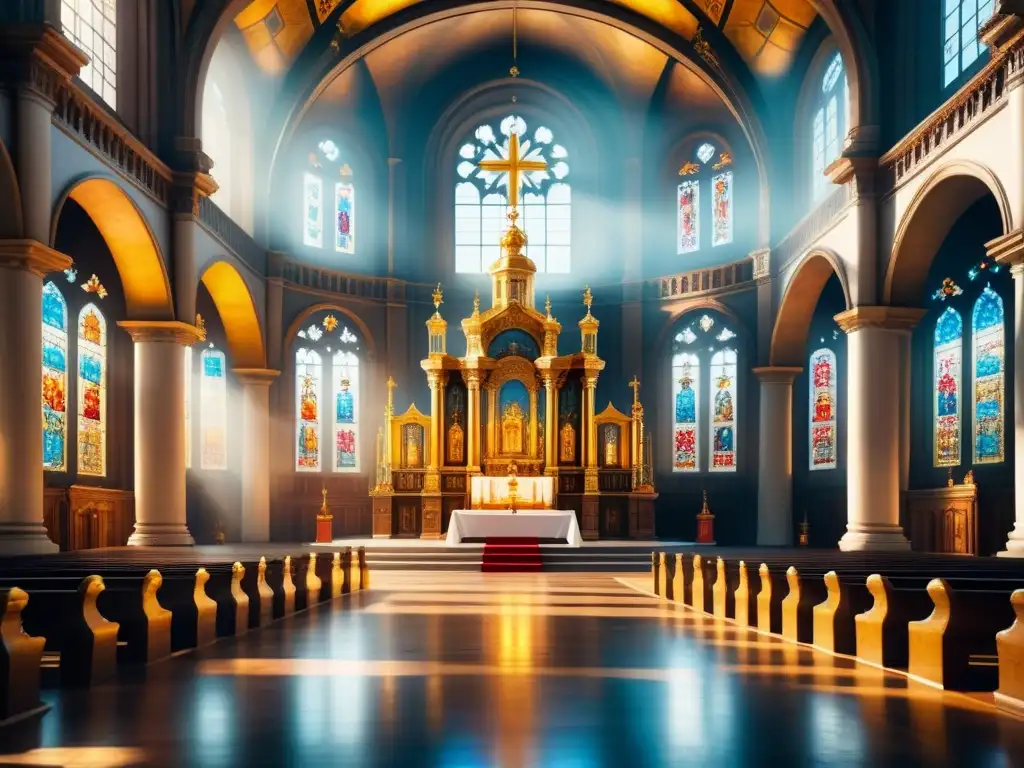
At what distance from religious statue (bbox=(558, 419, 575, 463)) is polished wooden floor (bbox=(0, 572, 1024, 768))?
15.8 m

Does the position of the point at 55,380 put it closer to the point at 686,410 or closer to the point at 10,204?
the point at 10,204

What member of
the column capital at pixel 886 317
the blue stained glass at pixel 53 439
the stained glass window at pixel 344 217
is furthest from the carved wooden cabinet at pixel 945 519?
the blue stained glass at pixel 53 439

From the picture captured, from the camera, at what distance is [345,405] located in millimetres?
27594

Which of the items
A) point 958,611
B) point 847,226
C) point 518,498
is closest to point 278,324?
point 518,498

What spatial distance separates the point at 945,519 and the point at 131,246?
13703 mm

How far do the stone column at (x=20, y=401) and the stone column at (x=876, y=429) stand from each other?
38.0ft

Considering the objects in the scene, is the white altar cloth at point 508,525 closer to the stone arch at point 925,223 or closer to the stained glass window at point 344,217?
the stone arch at point 925,223

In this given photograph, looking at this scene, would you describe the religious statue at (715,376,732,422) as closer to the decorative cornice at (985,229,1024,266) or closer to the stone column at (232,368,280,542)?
the stone column at (232,368,280,542)

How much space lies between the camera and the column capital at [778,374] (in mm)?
24688

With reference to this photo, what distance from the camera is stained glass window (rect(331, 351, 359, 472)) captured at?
89.5 ft

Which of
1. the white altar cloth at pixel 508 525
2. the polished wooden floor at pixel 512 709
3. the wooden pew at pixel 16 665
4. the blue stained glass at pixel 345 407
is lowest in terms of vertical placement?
the white altar cloth at pixel 508 525

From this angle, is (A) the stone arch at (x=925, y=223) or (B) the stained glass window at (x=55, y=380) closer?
(A) the stone arch at (x=925, y=223)

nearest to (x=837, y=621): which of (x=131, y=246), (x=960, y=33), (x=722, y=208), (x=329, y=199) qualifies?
(x=960, y=33)

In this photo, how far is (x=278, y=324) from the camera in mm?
25344
